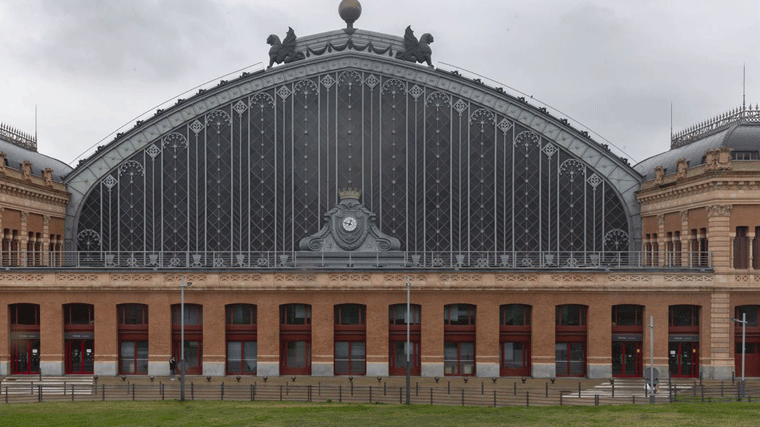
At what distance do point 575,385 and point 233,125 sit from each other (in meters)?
35.5

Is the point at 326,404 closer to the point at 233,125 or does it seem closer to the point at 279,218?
the point at 279,218

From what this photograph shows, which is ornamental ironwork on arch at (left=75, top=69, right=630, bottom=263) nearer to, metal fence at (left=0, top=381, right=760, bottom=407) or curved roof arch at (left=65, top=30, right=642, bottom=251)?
curved roof arch at (left=65, top=30, right=642, bottom=251)

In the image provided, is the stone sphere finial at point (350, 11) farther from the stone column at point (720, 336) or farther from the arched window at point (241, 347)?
the stone column at point (720, 336)

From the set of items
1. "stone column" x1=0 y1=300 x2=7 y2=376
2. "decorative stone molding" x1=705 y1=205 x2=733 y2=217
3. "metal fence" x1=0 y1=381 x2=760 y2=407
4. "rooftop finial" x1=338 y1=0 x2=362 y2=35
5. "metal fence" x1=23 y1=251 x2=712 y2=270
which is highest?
"rooftop finial" x1=338 y1=0 x2=362 y2=35

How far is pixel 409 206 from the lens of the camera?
72.7 m

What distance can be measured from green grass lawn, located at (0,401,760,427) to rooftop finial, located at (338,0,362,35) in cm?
4254

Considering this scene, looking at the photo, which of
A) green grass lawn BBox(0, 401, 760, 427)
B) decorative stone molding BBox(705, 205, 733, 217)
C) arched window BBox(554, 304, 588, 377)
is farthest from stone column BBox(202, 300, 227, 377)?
decorative stone molding BBox(705, 205, 733, 217)

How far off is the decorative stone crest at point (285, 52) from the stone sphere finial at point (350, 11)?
18.5 ft

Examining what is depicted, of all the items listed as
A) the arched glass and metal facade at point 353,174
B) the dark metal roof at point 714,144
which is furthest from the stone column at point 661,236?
the dark metal roof at point 714,144

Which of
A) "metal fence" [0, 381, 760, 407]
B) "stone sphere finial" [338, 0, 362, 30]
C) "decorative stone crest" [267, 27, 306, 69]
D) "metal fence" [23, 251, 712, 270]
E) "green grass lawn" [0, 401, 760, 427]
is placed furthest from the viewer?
"stone sphere finial" [338, 0, 362, 30]

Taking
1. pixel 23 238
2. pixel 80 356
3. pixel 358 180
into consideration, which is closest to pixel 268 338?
pixel 80 356

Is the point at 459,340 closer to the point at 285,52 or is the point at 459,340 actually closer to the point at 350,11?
the point at 285,52

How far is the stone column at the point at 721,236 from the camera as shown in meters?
62.3

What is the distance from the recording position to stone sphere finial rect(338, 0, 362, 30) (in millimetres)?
79062
